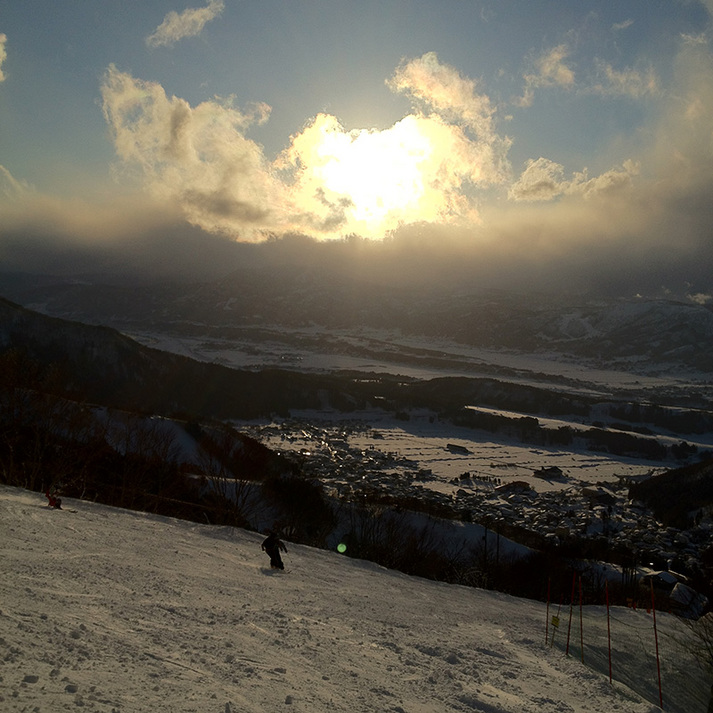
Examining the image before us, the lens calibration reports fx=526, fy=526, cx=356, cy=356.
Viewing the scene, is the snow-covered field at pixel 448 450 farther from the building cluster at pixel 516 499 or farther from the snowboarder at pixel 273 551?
the snowboarder at pixel 273 551

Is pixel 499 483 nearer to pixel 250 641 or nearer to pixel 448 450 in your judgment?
pixel 448 450

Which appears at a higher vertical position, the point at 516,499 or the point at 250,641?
the point at 250,641

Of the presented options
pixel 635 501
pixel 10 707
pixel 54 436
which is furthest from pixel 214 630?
pixel 635 501

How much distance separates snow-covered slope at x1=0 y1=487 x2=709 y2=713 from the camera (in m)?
5.55

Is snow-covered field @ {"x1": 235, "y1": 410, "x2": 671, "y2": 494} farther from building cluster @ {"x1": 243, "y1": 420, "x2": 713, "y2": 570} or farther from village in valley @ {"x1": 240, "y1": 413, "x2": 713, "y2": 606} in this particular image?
building cluster @ {"x1": 243, "y1": 420, "x2": 713, "y2": 570}

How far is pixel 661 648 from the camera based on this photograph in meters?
13.1

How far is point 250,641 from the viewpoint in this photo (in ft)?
24.4

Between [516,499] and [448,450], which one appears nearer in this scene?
[516,499]

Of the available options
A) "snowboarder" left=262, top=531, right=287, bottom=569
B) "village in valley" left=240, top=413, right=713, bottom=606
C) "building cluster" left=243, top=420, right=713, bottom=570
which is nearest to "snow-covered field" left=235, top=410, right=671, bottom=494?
"village in valley" left=240, top=413, right=713, bottom=606

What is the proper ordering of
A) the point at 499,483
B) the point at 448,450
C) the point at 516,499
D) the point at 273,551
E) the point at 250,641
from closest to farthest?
the point at 250,641 → the point at 273,551 → the point at 516,499 → the point at 499,483 → the point at 448,450

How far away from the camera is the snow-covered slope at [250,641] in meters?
5.55

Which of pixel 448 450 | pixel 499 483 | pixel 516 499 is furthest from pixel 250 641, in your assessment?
pixel 448 450

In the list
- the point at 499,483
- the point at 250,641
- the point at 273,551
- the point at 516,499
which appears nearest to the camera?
the point at 250,641

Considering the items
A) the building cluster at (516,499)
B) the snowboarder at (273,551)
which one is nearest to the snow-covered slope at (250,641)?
the snowboarder at (273,551)
